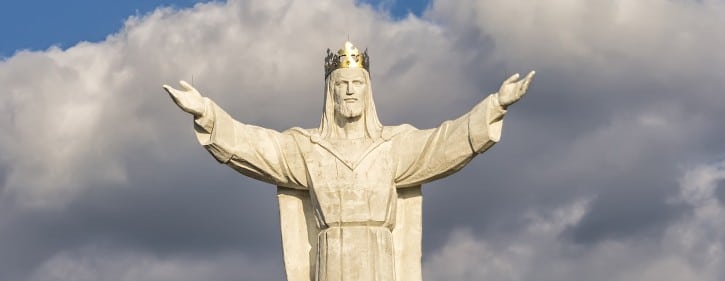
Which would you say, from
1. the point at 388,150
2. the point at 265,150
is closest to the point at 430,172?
the point at 388,150

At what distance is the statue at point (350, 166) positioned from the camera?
1078 inches

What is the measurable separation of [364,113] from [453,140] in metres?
1.66

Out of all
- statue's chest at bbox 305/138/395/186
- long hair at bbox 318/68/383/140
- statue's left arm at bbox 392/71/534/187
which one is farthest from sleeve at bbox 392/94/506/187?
long hair at bbox 318/68/383/140

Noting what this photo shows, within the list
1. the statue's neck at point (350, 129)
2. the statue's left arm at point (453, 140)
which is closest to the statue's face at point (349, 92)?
the statue's neck at point (350, 129)

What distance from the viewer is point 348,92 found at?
28109 millimetres

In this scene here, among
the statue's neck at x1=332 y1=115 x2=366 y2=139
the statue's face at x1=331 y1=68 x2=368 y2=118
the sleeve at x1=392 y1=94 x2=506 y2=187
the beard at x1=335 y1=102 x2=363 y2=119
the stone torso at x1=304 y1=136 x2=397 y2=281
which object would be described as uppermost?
the statue's face at x1=331 y1=68 x2=368 y2=118

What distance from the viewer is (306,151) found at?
28109 millimetres

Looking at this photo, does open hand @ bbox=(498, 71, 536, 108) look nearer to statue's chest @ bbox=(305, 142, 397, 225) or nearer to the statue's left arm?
the statue's left arm

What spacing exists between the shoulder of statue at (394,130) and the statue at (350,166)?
17 millimetres

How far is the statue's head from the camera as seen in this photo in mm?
28141

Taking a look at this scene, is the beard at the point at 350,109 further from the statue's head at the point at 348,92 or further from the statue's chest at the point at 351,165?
the statue's chest at the point at 351,165

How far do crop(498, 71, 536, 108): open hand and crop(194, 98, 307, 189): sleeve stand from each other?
3.57 m

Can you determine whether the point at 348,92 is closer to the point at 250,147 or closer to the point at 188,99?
the point at 250,147

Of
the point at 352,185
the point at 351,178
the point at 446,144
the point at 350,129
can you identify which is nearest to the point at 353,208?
the point at 352,185
